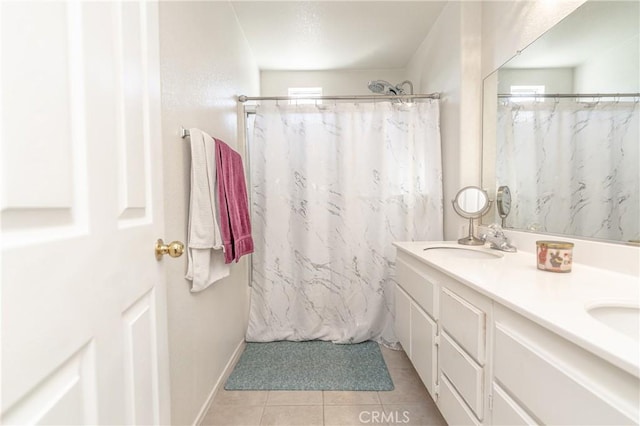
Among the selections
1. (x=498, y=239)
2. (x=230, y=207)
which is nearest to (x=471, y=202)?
(x=498, y=239)

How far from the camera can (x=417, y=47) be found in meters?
2.34

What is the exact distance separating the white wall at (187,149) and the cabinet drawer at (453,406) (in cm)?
112

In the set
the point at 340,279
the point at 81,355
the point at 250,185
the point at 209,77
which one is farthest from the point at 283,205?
the point at 81,355

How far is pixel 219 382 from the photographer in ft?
5.39

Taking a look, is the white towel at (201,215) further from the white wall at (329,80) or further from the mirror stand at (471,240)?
the white wall at (329,80)

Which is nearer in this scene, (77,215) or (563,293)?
(77,215)

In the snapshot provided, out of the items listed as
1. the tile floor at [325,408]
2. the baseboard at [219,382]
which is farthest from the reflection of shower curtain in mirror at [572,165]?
the baseboard at [219,382]

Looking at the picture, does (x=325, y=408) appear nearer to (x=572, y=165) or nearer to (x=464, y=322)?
(x=464, y=322)

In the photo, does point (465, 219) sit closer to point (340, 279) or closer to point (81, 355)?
point (340, 279)

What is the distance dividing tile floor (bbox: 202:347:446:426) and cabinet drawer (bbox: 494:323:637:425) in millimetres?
857

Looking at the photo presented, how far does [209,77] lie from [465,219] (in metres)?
1.76

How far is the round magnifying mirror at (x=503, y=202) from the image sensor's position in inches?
60.3

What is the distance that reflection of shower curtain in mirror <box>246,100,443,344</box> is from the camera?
2.13 m

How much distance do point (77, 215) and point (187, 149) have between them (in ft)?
2.98
